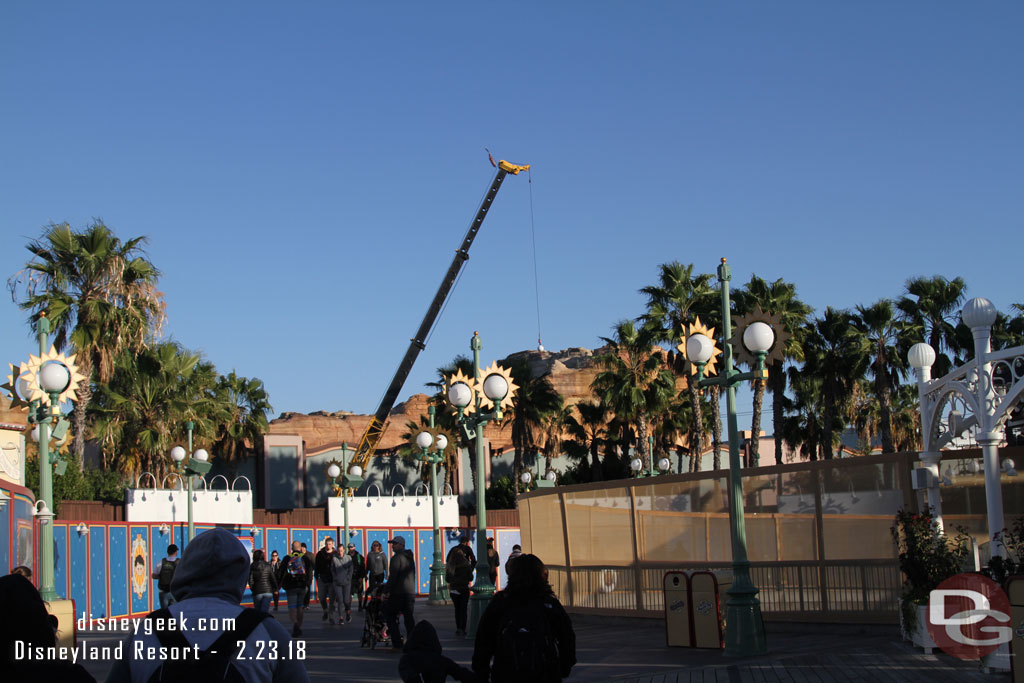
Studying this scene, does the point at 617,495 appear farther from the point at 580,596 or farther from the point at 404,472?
the point at 404,472

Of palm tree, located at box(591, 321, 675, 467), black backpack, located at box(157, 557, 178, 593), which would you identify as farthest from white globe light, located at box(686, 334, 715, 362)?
palm tree, located at box(591, 321, 675, 467)

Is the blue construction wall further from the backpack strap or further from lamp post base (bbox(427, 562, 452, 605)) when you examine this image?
the backpack strap

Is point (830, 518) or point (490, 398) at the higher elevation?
point (490, 398)

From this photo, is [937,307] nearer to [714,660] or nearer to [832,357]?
[832,357]

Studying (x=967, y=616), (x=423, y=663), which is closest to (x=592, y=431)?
(x=967, y=616)

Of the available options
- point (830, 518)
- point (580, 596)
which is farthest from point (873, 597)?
point (580, 596)

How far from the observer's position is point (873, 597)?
15.1 metres

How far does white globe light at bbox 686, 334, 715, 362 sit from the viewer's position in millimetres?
13797

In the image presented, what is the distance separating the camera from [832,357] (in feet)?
135

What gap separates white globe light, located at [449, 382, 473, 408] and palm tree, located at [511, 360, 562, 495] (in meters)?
33.4

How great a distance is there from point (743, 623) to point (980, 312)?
486cm

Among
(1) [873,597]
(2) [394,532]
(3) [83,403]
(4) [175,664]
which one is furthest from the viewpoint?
(2) [394,532]

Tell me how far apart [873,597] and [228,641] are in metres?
13.5

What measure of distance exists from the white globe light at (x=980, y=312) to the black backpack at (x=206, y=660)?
11.8 metres
